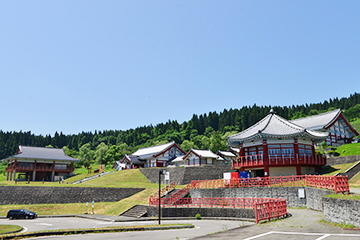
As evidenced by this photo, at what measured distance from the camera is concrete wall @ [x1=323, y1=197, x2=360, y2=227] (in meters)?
13.2

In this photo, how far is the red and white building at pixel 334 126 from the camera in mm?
56562

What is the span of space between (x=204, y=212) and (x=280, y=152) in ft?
50.2

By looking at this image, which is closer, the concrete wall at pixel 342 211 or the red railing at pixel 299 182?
the concrete wall at pixel 342 211

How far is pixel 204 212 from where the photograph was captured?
27344 mm

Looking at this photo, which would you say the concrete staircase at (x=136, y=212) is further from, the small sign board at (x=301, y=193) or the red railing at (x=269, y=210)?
the small sign board at (x=301, y=193)

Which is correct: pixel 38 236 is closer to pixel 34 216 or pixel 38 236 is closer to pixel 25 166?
pixel 34 216

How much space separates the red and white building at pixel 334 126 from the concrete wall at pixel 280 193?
34409 mm

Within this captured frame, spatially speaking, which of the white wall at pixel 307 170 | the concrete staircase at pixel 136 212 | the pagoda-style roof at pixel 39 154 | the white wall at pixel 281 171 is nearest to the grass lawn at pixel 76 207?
the concrete staircase at pixel 136 212

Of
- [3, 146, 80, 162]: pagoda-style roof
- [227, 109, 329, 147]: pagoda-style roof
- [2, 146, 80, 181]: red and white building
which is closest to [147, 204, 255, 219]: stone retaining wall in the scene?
[227, 109, 329, 147]: pagoda-style roof

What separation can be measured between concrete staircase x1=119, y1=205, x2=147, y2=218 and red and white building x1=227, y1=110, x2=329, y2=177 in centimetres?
1538

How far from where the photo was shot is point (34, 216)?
1216 inches

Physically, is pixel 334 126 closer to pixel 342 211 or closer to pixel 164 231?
pixel 342 211

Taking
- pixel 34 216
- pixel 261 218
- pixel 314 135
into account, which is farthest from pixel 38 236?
pixel 314 135

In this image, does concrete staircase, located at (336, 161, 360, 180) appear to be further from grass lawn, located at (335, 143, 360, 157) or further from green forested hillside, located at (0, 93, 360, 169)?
green forested hillside, located at (0, 93, 360, 169)
